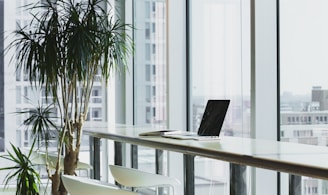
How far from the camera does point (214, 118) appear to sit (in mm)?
3182

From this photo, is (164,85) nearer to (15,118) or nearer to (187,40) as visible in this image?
(187,40)

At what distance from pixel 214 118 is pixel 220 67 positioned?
3.86 feet

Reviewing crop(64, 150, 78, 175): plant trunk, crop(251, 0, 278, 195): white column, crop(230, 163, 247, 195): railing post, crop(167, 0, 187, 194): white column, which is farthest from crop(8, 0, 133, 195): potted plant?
crop(230, 163, 247, 195): railing post

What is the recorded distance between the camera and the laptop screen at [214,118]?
313 centimetres

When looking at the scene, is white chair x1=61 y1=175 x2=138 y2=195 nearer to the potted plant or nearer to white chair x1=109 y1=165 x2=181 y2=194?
white chair x1=109 y1=165 x2=181 y2=194

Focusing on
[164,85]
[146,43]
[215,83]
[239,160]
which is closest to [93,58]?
[215,83]

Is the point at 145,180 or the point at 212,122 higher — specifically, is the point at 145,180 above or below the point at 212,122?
below

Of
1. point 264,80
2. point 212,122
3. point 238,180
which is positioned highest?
point 264,80

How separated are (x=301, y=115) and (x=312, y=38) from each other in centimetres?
45

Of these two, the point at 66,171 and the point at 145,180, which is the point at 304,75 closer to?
the point at 145,180

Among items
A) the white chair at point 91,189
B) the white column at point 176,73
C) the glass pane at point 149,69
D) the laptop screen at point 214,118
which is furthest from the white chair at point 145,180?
the glass pane at point 149,69

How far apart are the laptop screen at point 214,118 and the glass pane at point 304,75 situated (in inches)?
19.9

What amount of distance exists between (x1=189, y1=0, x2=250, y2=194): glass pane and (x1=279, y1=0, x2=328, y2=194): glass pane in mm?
377

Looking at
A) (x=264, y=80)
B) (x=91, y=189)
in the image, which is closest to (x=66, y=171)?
(x=91, y=189)
